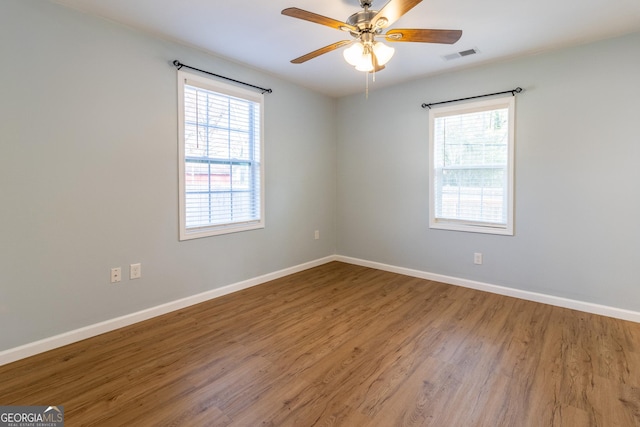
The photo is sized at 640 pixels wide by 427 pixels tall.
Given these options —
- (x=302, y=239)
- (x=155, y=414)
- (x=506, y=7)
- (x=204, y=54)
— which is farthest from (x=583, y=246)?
(x=204, y=54)

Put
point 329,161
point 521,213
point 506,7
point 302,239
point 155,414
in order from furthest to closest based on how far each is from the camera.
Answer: point 329,161 → point 302,239 → point 521,213 → point 506,7 → point 155,414

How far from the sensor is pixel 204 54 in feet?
10.3

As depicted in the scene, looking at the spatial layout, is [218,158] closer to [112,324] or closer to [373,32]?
[112,324]

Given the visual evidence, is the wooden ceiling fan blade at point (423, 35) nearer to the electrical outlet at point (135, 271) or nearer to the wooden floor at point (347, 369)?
the wooden floor at point (347, 369)

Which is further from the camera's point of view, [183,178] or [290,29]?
[183,178]

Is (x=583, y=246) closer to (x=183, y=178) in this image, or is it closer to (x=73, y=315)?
(x=183, y=178)

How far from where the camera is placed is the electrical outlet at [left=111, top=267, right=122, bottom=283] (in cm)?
261

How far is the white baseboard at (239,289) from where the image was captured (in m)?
2.25

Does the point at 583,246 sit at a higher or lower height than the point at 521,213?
lower

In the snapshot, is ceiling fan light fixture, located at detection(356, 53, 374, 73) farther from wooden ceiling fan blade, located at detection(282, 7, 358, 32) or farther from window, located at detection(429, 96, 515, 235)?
window, located at detection(429, 96, 515, 235)

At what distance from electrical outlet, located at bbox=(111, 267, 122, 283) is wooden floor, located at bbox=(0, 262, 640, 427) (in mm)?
422

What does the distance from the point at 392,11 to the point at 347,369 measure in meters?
2.19

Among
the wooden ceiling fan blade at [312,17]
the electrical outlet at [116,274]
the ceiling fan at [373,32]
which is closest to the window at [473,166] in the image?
the ceiling fan at [373,32]

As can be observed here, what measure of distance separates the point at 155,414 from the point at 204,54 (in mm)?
3051
